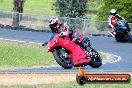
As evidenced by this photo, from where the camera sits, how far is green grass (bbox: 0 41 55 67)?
1788 centimetres

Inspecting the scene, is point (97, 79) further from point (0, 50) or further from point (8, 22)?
point (8, 22)

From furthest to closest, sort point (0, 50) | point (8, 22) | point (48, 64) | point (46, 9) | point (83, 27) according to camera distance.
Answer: point (46, 9), point (8, 22), point (83, 27), point (0, 50), point (48, 64)

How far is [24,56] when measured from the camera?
749 inches

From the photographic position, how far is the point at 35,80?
18453mm

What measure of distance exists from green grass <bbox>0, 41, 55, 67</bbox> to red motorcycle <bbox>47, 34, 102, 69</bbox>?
689 cm

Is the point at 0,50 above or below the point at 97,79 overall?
below

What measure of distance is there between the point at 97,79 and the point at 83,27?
33.5 metres

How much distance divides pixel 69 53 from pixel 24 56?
30.7ft

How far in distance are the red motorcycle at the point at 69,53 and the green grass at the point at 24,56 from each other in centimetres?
689

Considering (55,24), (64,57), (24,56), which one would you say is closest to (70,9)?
(24,56)

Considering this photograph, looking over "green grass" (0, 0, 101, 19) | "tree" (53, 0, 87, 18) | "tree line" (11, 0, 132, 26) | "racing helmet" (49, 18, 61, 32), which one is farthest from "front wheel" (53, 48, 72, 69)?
"green grass" (0, 0, 101, 19)

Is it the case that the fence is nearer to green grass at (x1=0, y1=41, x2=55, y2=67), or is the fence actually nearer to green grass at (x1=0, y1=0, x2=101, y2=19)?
green grass at (x1=0, y1=41, x2=55, y2=67)

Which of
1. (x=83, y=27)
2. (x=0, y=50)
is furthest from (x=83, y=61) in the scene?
(x=83, y=27)

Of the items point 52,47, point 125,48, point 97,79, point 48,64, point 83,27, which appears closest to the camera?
point 97,79
